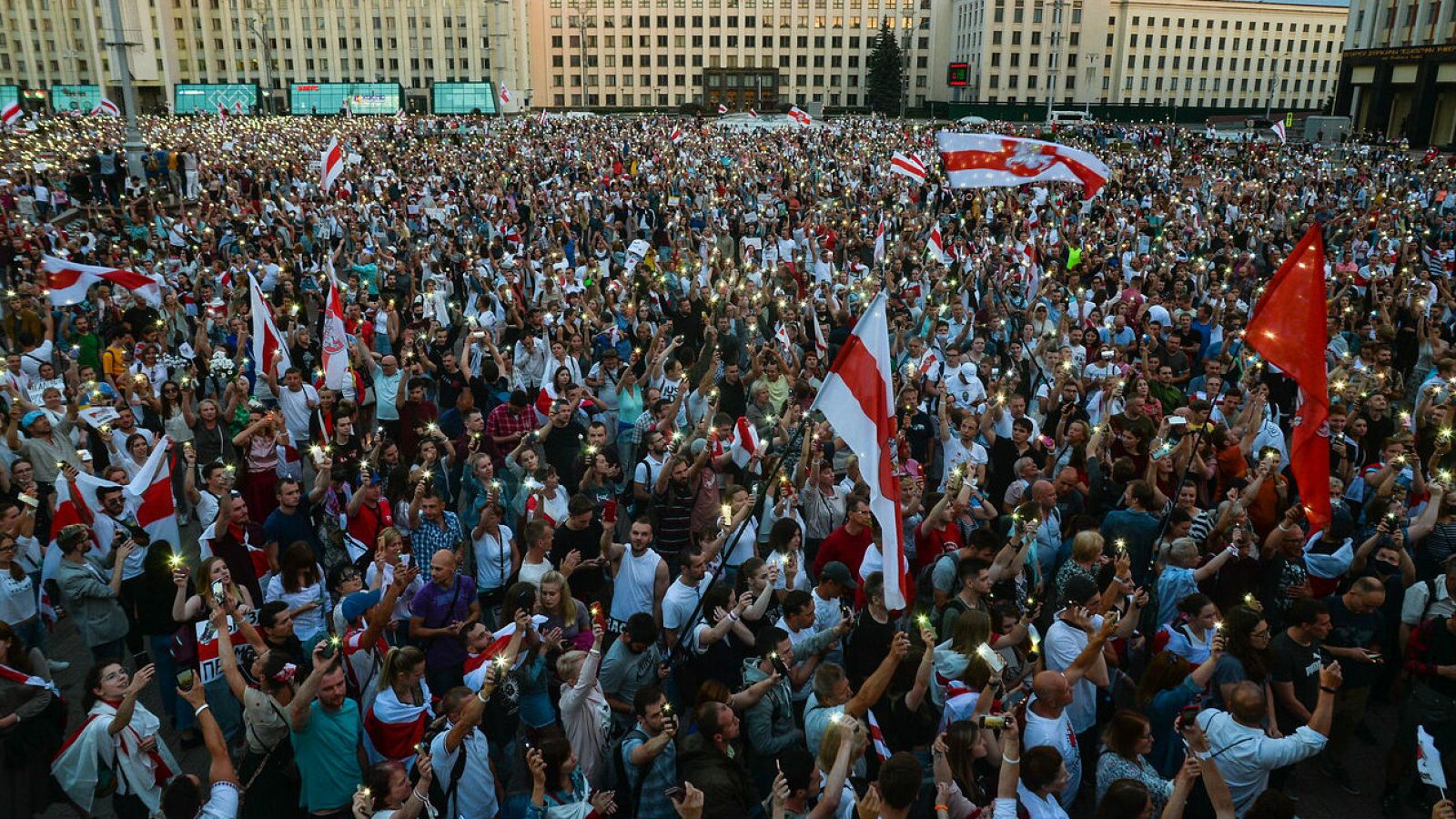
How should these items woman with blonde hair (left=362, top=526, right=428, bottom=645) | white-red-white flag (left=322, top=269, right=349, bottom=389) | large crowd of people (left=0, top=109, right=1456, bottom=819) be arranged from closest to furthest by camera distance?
large crowd of people (left=0, top=109, right=1456, bottom=819) < woman with blonde hair (left=362, top=526, right=428, bottom=645) < white-red-white flag (left=322, top=269, right=349, bottom=389)

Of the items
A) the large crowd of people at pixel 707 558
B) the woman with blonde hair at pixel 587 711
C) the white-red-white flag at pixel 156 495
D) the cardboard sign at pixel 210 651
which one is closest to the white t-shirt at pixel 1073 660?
the large crowd of people at pixel 707 558

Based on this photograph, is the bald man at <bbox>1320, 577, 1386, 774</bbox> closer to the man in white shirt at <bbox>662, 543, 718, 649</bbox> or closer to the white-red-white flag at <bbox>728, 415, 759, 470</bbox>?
the man in white shirt at <bbox>662, 543, 718, 649</bbox>

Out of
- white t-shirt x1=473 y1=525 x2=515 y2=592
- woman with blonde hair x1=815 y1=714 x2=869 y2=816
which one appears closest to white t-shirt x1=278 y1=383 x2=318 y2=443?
white t-shirt x1=473 y1=525 x2=515 y2=592

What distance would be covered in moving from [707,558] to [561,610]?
2.90ft

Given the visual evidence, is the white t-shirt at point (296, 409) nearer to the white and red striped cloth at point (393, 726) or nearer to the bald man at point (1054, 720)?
the white and red striped cloth at point (393, 726)

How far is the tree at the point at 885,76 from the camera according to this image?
9300 cm

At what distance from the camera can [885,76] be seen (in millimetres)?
93938

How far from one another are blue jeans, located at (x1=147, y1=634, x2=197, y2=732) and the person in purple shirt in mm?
1585

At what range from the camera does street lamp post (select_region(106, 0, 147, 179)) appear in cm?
2191

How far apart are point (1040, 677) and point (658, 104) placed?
112 metres

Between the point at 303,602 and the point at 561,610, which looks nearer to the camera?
the point at 561,610

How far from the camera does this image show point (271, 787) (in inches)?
167

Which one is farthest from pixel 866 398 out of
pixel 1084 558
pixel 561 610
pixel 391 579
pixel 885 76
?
pixel 885 76

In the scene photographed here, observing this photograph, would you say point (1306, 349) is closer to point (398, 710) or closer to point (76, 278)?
point (398, 710)
